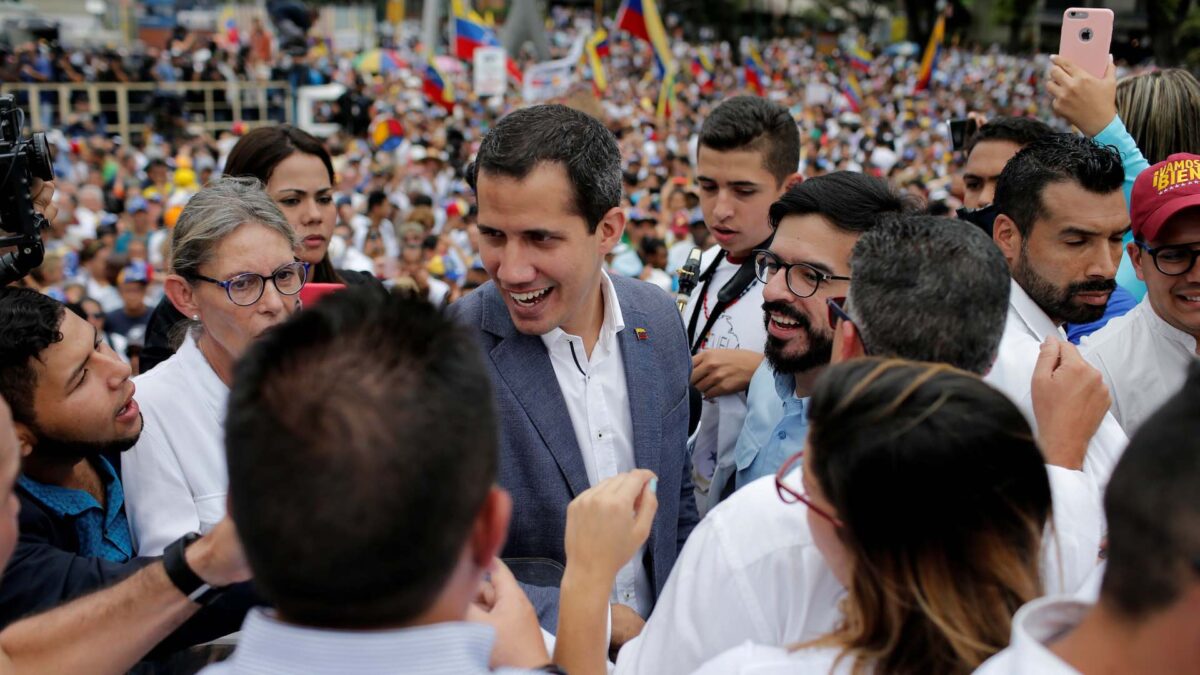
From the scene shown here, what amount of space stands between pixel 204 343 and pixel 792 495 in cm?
183

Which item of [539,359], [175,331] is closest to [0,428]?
[539,359]

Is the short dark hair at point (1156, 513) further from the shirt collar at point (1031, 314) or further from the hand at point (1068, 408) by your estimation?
the shirt collar at point (1031, 314)

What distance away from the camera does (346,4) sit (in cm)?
5072

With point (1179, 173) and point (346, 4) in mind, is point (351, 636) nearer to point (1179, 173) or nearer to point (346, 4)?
point (1179, 173)

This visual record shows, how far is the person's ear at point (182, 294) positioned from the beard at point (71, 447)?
586 mm

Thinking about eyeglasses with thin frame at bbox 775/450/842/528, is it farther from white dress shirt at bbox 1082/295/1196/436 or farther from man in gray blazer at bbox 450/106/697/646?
white dress shirt at bbox 1082/295/1196/436

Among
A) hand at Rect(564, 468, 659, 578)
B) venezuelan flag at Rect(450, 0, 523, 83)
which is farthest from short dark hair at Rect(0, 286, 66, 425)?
venezuelan flag at Rect(450, 0, 523, 83)

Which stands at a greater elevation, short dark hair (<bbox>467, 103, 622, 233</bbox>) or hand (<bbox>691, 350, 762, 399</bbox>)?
short dark hair (<bbox>467, 103, 622, 233</bbox>)

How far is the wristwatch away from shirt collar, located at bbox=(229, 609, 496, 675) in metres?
0.65

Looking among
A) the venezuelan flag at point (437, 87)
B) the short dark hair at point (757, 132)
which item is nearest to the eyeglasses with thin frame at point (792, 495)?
the short dark hair at point (757, 132)

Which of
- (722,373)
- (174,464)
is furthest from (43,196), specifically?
(722,373)

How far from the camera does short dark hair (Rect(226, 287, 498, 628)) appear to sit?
3.78 feet

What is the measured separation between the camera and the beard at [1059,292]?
2947 millimetres

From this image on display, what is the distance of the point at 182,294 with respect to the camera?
289 centimetres
